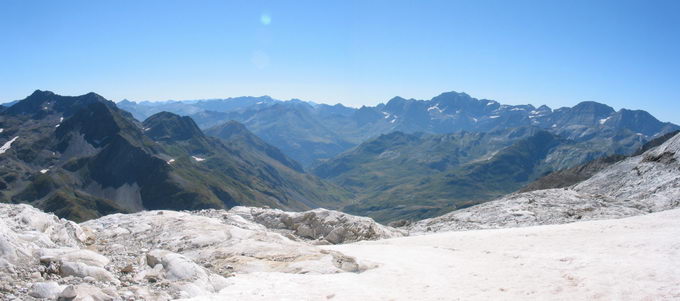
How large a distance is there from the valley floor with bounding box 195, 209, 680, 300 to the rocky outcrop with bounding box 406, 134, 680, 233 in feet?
34.3

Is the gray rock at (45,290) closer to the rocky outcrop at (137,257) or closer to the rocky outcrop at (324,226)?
→ the rocky outcrop at (137,257)

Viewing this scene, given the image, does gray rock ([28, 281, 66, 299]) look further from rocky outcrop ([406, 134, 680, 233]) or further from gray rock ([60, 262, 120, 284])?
rocky outcrop ([406, 134, 680, 233])

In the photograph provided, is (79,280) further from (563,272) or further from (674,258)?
(674,258)

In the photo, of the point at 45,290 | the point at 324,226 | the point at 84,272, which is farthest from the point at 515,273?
the point at 324,226

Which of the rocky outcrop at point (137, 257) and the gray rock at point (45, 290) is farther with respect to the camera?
the rocky outcrop at point (137, 257)

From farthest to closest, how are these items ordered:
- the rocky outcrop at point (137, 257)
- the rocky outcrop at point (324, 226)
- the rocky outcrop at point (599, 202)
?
the rocky outcrop at point (599, 202) < the rocky outcrop at point (324, 226) < the rocky outcrop at point (137, 257)

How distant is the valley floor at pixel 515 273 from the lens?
655 inches

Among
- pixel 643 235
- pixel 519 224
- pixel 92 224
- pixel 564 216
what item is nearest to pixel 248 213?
pixel 92 224

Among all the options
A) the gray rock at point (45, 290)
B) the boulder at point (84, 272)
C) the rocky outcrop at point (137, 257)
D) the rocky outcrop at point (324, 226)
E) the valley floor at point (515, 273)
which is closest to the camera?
the gray rock at point (45, 290)

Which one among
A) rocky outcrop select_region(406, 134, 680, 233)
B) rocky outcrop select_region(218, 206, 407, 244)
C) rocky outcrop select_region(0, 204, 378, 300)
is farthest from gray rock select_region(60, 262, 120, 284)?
rocky outcrop select_region(406, 134, 680, 233)

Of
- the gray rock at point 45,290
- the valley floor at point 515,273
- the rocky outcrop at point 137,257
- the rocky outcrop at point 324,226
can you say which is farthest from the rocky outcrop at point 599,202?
the gray rock at point 45,290

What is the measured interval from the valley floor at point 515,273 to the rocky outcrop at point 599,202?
1047 centimetres

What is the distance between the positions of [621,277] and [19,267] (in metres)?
22.2

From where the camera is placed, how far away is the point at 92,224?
3491 cm
